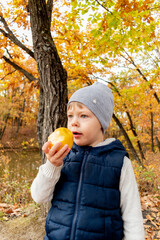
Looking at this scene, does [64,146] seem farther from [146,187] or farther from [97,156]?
[146,187]

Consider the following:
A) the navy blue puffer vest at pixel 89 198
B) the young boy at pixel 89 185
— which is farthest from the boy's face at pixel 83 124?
the navy blue puffer vest at pixel 89 198

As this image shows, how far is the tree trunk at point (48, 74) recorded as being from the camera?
2.77 m

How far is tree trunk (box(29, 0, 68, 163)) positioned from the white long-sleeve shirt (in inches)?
63.4

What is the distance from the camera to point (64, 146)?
105 centimetres

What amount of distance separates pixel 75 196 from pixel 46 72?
2210mm

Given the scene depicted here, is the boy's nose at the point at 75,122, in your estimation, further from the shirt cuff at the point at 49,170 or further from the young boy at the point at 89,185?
the shirt cuff at the point at 49,170

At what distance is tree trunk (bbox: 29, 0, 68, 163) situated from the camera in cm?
277

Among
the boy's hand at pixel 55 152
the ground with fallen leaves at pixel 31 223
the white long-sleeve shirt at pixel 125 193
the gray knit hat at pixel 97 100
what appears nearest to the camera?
the boy's hand at pixel 55 152

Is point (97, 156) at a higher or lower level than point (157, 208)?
higher

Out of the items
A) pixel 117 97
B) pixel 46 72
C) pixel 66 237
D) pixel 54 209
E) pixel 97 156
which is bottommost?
pixel 66 237

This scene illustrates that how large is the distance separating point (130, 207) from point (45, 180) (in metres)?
0.67

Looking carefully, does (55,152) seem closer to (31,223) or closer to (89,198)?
(89,198)

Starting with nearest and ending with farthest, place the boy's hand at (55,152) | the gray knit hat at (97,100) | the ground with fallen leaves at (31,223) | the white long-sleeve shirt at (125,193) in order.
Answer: the boy's hand at (55,152), the white long-sleeve shirt at (125,193), the gray knit hat at (97,100), the ground with fallen leaves at (31,223)

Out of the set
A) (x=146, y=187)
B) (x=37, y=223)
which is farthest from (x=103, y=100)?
(x=146, y=187)
